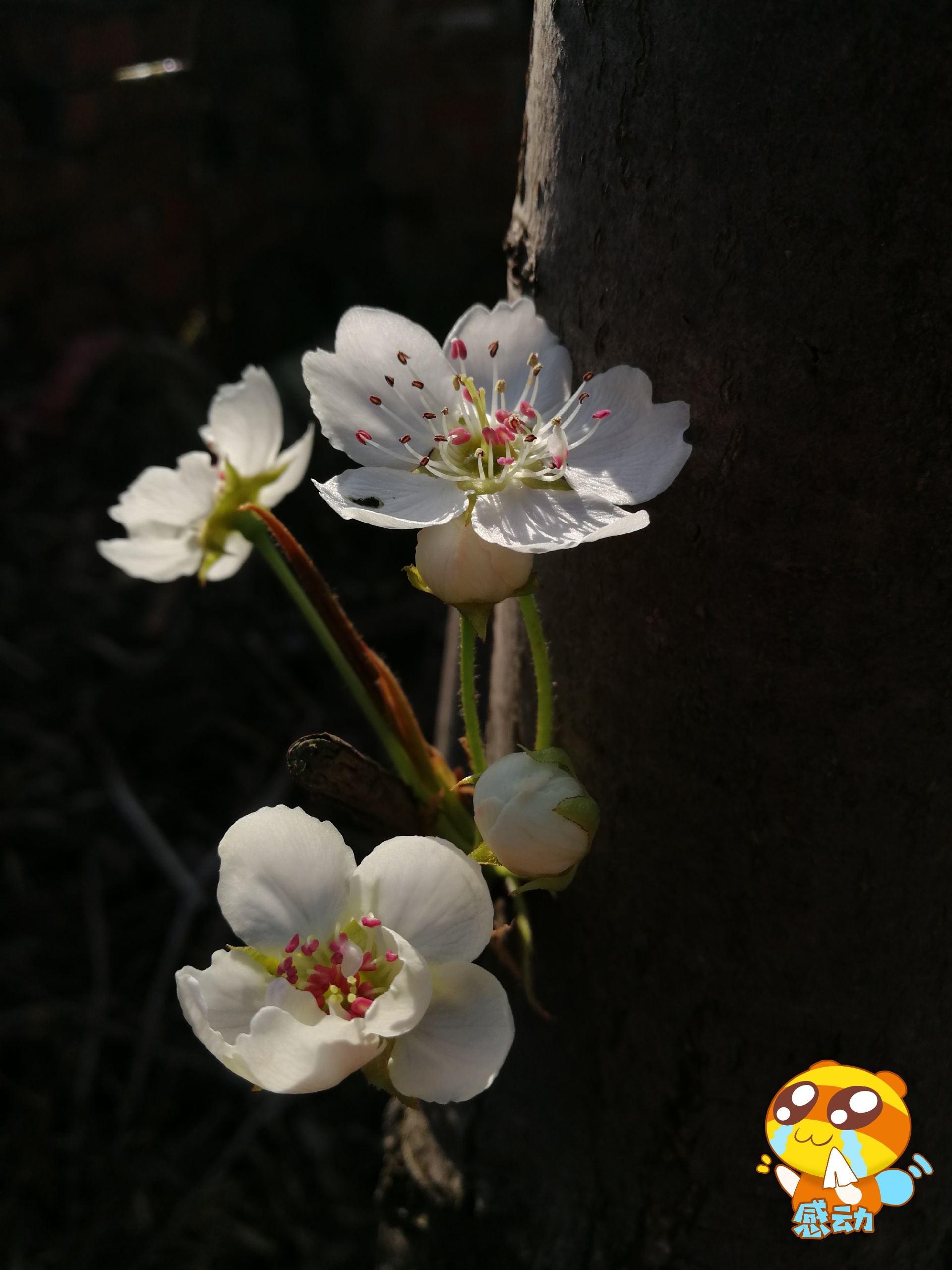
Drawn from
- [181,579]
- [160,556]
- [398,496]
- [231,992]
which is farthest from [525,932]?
[181,579]

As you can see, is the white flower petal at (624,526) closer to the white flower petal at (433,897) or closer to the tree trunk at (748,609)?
the tree trunk at (748,609)

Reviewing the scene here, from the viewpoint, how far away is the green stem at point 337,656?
2.68 feet

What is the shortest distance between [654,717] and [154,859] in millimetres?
1406

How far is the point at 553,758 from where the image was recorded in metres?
0.65

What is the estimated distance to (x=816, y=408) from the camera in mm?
567

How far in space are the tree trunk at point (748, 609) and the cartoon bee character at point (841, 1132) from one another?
17mm

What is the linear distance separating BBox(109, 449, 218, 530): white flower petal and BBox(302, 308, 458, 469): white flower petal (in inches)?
8.3

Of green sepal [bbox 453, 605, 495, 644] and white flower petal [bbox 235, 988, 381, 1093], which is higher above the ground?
green sepal [bbox 453, 605, 495, 644]

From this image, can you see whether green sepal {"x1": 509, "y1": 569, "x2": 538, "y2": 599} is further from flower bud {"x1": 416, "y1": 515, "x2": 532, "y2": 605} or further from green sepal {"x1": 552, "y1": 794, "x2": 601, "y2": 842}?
green sepal {"x1": 552, "y1": 794, "x2": 601, "y2": 842}

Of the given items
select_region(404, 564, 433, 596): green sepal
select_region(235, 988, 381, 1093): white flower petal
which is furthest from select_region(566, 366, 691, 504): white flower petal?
select_region(235, 988, 381, 1093): white flower petal

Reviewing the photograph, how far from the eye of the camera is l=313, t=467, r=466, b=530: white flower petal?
610 mm

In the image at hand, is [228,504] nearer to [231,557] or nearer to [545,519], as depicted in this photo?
[231,557]

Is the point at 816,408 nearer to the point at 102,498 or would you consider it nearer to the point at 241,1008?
the point at 241,1008

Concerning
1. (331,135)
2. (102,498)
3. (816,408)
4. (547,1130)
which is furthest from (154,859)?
(331,135)
